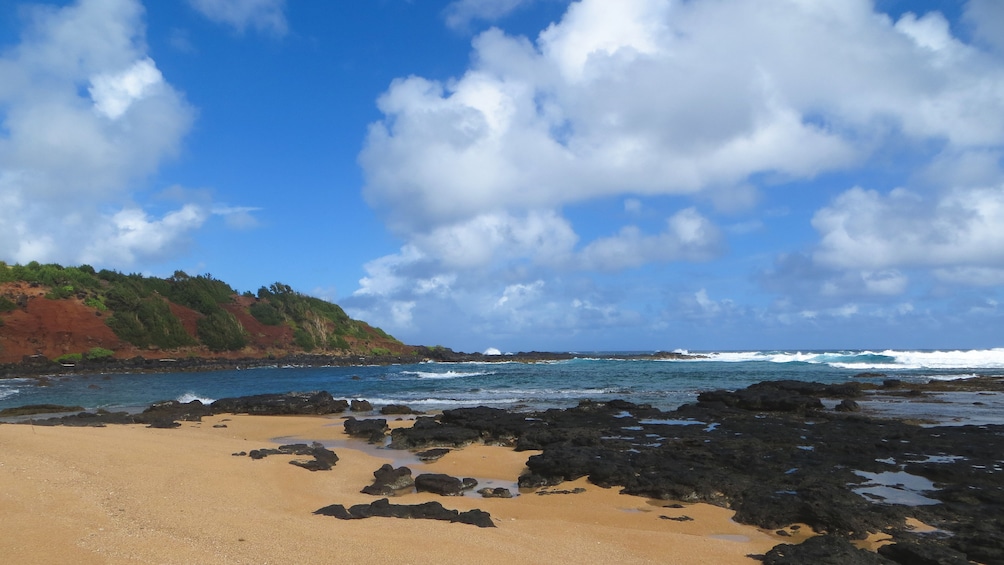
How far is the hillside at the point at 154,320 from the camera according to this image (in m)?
55.1

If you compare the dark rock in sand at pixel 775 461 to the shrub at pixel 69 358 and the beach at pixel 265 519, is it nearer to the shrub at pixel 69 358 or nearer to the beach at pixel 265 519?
the beach at pixel 265 519

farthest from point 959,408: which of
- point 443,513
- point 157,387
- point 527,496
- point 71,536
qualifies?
point 157,387

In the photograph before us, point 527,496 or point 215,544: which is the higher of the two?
point 215,544

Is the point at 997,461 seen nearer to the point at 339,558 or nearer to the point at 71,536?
the point at 339,558

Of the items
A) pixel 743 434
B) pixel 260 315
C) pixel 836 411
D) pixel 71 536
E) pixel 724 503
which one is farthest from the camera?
pixel 260 315

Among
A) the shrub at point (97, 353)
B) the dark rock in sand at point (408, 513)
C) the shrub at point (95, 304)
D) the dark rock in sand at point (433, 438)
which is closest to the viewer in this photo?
the dark rock in sand at point (408, 513)

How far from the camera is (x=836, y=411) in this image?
A: 2248 centimetres

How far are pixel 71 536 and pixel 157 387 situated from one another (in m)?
35.9

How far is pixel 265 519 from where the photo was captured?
7.18 meters

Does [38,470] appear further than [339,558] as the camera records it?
Yes

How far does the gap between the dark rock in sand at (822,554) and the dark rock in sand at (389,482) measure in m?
6.11

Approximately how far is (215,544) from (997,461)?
15100mm

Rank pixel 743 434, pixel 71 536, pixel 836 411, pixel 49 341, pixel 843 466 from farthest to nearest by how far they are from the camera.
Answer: pixel 49 341 → pixel 836 411 → pixel 743 434 → pixel 843 466 → pixel 71 536

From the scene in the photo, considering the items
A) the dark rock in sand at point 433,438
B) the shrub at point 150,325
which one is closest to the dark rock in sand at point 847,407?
the dark rock in sand at point 433,438
